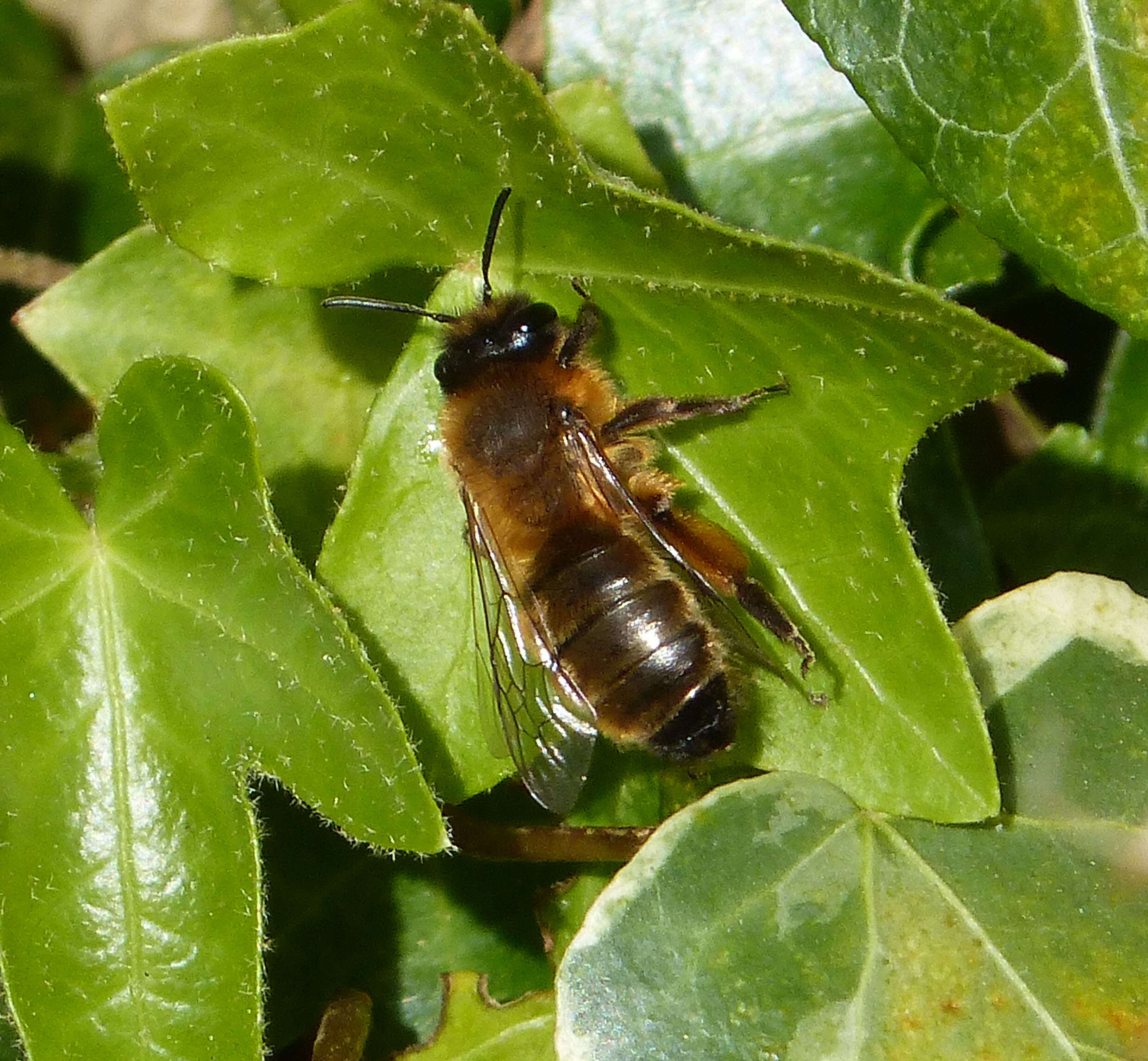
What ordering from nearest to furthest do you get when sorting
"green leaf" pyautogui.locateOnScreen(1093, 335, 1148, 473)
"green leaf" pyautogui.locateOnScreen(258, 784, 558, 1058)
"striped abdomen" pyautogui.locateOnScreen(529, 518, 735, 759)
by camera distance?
"striped abdomen" pyautogui.locateOnScreen(529, 518, 735, 759), "green leaf" pyautogui.locateOnScreen(258, 784, 558, 1058), "green leaf" pyautogui.locateOnScreen(1093, 335, 1148, 473)

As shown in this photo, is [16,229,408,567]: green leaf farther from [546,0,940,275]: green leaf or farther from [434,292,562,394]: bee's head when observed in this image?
[546,0,940,275]: green leaf

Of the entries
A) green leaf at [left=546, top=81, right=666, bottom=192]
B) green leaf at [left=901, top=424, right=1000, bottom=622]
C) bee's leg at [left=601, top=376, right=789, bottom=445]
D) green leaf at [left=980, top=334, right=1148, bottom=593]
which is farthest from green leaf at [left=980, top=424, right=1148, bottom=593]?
green leaf at [left=546, top=81, right=666, bottom=192]

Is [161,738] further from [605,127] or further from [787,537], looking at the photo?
[605,127]

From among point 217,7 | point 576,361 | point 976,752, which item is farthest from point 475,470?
point 217,7

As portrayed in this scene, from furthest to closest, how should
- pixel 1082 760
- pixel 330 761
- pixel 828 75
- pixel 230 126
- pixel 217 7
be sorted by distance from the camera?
pixel 217 7 → pixel 828 75 → pixel 1082 760 → pixel 330 761 → pixel 230 126

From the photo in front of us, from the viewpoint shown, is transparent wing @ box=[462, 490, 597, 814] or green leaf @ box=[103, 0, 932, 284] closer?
green leaf @ box=[103, 0, 932, 284]

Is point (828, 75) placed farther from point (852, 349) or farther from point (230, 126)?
point (230, 126)
